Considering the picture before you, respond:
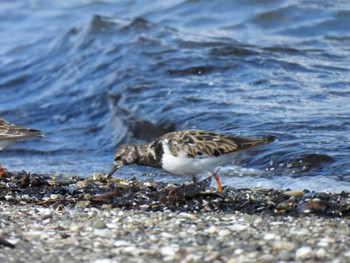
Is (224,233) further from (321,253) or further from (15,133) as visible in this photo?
(15,133)

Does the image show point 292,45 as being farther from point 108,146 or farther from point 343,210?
point 343,210

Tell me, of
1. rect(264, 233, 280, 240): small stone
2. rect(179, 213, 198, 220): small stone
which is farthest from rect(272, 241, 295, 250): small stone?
rect(179, 213, 198, 220): small stone

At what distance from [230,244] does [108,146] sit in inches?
188

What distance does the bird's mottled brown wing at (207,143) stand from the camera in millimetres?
5535

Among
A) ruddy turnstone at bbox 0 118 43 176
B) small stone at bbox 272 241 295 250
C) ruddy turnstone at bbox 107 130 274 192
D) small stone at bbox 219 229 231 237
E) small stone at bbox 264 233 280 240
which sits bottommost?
small stone at bbox 272 241 295 250

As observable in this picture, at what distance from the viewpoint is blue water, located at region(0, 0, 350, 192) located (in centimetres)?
730

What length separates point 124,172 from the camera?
7500 mm

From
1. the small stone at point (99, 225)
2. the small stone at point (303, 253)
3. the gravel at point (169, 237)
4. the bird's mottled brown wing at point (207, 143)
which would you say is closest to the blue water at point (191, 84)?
the bird's mottled brown wing at point (207, 143)

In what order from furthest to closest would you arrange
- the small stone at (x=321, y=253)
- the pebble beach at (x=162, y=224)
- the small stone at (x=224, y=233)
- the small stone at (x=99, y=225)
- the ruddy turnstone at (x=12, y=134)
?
the ruddy turnstone at (x=12, y=134)
the small stone at (x=99, y=225)
the small stone at (x=224, y=233)
the pebble beach at (x=162, y=224)
the small stone at (x=321, y=253)

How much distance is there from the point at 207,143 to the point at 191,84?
3974mm

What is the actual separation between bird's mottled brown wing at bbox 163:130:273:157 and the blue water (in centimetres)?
91

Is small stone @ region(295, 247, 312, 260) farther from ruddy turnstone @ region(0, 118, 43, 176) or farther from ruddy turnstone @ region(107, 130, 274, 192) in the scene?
ruddy turnstone @ region(0, 118, 43, 176)

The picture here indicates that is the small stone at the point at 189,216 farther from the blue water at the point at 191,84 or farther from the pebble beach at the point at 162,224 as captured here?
the blue water at the point at 191,84

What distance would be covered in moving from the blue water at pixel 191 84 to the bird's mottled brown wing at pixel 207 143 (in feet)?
3.00
